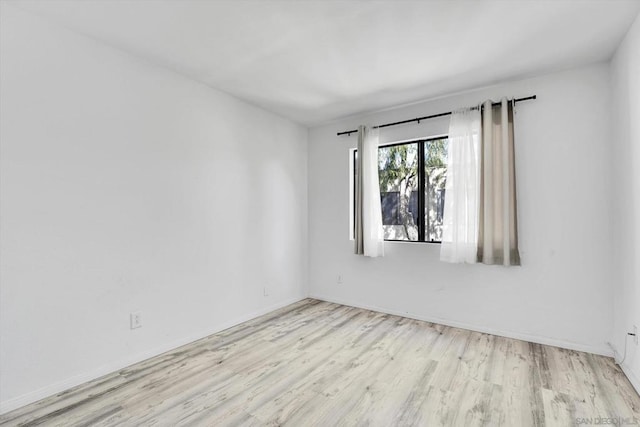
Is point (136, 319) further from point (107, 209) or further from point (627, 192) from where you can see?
point (627, 192)

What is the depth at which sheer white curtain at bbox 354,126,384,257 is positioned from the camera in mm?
3889

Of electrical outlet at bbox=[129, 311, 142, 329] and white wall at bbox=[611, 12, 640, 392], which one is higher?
white wall at bbox=[611, 12, 640, 392]

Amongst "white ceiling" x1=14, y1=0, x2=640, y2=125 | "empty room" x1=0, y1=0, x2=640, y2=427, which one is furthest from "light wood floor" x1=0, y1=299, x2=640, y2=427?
"white ceiling" x1=14, y1=0, x2=640, y2=125

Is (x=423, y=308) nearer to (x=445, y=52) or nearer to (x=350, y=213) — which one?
(x=350, y=213)

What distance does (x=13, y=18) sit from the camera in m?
1.99

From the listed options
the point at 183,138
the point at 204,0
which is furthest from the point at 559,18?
the point at 183,138

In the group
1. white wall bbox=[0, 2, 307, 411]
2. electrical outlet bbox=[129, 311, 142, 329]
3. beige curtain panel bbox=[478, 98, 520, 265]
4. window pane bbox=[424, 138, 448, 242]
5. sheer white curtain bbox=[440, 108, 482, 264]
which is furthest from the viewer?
window pane bbox=[424, 138, 448, 242]

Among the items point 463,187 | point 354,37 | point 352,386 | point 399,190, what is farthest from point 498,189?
point 352,386

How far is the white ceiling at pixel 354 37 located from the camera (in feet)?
6.62

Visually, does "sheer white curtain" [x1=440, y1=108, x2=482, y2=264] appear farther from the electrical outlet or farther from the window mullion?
the electrical outlet

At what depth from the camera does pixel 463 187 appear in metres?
3.26

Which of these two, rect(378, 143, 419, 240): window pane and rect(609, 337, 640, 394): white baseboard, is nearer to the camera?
rect(609, 337, 640, 394): white baseboard

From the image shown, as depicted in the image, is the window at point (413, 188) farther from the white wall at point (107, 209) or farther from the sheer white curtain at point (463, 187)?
the white wall at point (107, 209)

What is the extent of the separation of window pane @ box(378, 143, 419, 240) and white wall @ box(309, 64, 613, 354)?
0.74 ft
